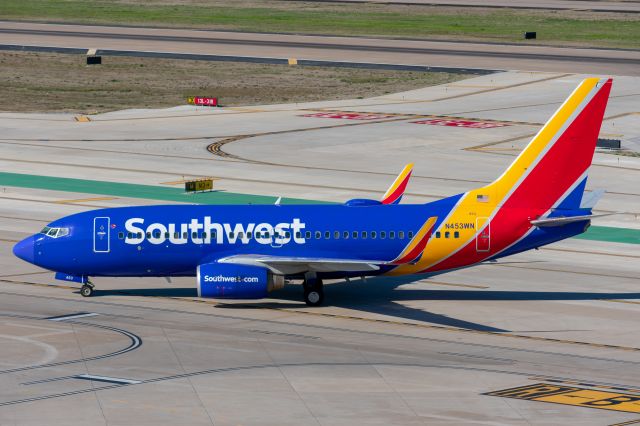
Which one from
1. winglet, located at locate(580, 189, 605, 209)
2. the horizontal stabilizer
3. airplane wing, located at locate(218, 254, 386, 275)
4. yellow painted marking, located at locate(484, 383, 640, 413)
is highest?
winglet, located at locate(580, 189, 605, 209)

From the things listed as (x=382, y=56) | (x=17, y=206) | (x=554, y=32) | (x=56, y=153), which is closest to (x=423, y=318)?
(x=17, y=206)

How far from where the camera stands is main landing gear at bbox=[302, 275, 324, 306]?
54.3 meters

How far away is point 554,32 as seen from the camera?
178 meters

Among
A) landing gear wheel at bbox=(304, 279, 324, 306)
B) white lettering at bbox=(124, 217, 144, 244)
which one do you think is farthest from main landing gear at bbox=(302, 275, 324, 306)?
white lettering at bbox=(124, 217, 144, 244)

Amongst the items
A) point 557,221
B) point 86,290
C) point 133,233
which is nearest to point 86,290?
point 86,290

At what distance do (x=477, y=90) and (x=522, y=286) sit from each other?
7080 centimetres

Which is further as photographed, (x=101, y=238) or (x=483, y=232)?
(x=101, y=238)

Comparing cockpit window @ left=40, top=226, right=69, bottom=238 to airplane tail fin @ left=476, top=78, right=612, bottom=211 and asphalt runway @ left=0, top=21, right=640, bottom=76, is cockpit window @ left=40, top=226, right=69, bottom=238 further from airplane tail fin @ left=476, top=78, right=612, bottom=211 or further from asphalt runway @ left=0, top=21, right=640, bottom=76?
asphalt runway @ left=0, top=21, right=640, bottom=76

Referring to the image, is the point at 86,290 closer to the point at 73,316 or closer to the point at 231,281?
the point at 73,316

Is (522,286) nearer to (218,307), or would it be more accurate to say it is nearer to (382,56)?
(218,307)

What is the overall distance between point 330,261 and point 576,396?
568 inches

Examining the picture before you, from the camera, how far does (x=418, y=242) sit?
54156mm

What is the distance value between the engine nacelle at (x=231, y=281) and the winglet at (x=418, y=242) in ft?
18.5

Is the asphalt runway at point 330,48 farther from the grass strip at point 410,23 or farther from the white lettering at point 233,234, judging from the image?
the white lettering at point 233,234
